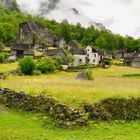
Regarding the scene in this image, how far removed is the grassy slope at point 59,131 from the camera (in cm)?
2286

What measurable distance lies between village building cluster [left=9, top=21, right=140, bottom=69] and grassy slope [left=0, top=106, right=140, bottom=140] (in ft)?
204

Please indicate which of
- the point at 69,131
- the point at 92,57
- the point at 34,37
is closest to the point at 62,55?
the point at 92,57

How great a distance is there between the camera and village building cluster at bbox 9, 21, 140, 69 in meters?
99.7

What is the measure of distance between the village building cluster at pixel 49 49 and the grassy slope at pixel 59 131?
2443 inches

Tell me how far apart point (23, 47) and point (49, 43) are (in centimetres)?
3225

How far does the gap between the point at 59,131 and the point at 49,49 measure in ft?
282

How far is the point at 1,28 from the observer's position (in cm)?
12938

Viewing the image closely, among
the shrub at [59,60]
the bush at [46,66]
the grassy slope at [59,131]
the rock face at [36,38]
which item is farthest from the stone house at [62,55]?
the grassy slope at [59,131]

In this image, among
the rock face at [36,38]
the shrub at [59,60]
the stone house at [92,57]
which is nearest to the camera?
the shrub at [59,60]

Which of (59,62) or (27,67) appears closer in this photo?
(27,67)

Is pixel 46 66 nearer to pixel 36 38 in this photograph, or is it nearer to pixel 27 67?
pixel 27 67

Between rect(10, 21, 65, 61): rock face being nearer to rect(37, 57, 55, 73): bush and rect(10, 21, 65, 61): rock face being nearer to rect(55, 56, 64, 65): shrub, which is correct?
rect(55, 56, 64, 65): shrub

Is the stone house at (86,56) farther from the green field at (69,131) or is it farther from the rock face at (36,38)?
the green field at (69,131)

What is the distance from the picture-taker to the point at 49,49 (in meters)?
110
